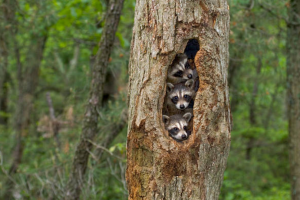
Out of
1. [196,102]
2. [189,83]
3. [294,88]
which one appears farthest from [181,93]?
[294,88]

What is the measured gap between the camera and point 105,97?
804 centimetres

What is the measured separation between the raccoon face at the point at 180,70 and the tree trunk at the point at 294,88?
3.85m

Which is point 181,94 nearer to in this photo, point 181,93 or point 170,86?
point 181,93

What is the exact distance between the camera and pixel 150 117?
3.14m

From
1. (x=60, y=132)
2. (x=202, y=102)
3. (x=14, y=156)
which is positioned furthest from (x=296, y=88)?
(x=14, y=156)

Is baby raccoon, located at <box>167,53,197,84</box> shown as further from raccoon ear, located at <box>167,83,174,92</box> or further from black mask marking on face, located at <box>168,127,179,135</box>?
black mask marking on face, located at <box>168,127,179,135</box>

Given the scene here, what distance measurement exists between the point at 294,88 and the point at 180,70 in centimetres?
407

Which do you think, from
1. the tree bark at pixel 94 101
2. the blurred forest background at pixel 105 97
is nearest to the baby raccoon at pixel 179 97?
the blurred forest background at pixel 105 97

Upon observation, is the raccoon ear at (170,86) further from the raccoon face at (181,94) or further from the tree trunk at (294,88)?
the tree trunk at (294,88)

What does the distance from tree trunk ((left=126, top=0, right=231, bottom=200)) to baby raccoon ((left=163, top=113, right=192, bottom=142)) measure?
0.84 ft

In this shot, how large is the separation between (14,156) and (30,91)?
2.36m

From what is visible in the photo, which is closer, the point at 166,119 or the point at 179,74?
the point at 166,119

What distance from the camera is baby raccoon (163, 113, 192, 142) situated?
344 cm

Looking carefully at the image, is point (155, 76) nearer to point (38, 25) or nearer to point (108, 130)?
point (108, 130)
